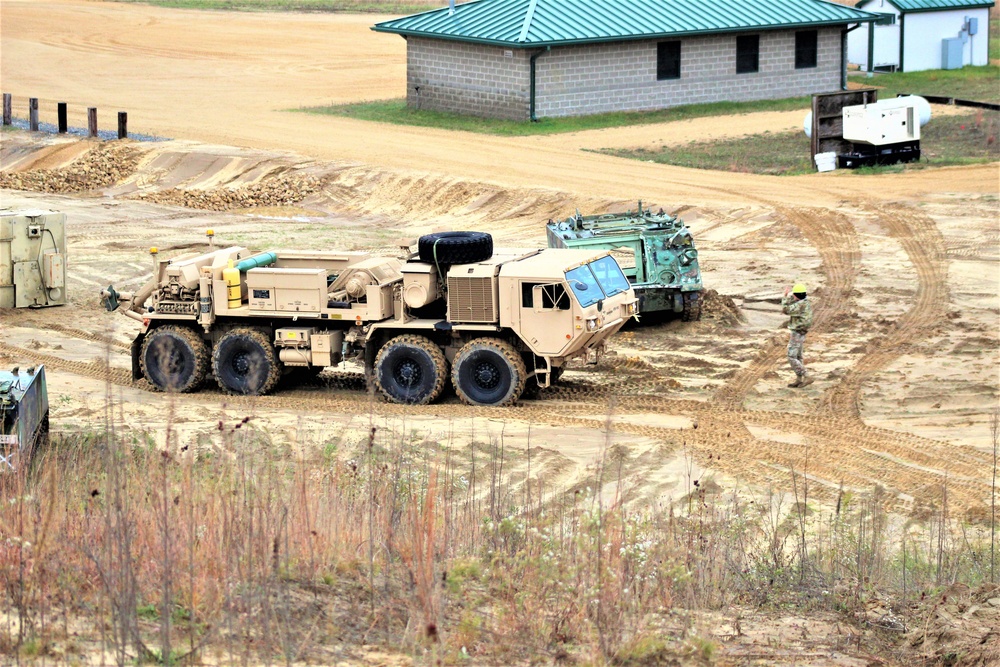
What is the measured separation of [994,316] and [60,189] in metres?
21.9

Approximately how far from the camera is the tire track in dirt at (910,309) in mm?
17734

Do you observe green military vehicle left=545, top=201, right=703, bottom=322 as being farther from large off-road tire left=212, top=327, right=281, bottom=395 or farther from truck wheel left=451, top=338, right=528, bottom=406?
large off-road tire left=212, top=327, right=281, bottom=395

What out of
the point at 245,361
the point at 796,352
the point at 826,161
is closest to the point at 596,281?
the point at 796,352

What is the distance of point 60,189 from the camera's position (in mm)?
34125

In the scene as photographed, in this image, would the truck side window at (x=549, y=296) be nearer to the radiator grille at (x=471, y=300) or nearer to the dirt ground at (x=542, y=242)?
the radiator grille at (x=471, y=300)

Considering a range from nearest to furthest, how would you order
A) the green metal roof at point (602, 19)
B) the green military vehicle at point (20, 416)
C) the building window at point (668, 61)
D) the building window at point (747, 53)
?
1. the green military vehicle at point (20, 416)
2. the green metal roof at point (602, 19)
3. the building window at point (668, 61)
4. the building window at point (747, 53)

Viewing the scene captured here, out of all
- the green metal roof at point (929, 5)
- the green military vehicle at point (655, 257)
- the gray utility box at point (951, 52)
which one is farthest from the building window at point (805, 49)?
the green military vehicle at point (655, 257)

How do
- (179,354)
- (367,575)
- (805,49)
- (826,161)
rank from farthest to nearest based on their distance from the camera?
(805,49)
(826,161)
(179,354)
(367,575)

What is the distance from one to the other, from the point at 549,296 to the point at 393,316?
2078 mm

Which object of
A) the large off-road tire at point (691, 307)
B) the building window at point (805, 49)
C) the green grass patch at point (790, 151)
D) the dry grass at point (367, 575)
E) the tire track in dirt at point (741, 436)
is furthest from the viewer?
the building window at point (805, 49)

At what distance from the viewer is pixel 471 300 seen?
16781 mm

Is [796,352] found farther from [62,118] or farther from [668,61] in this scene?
[62,118]

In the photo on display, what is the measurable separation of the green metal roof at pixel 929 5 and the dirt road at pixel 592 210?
A: 953cm

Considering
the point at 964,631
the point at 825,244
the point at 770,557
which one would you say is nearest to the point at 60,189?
the point at 825,244
